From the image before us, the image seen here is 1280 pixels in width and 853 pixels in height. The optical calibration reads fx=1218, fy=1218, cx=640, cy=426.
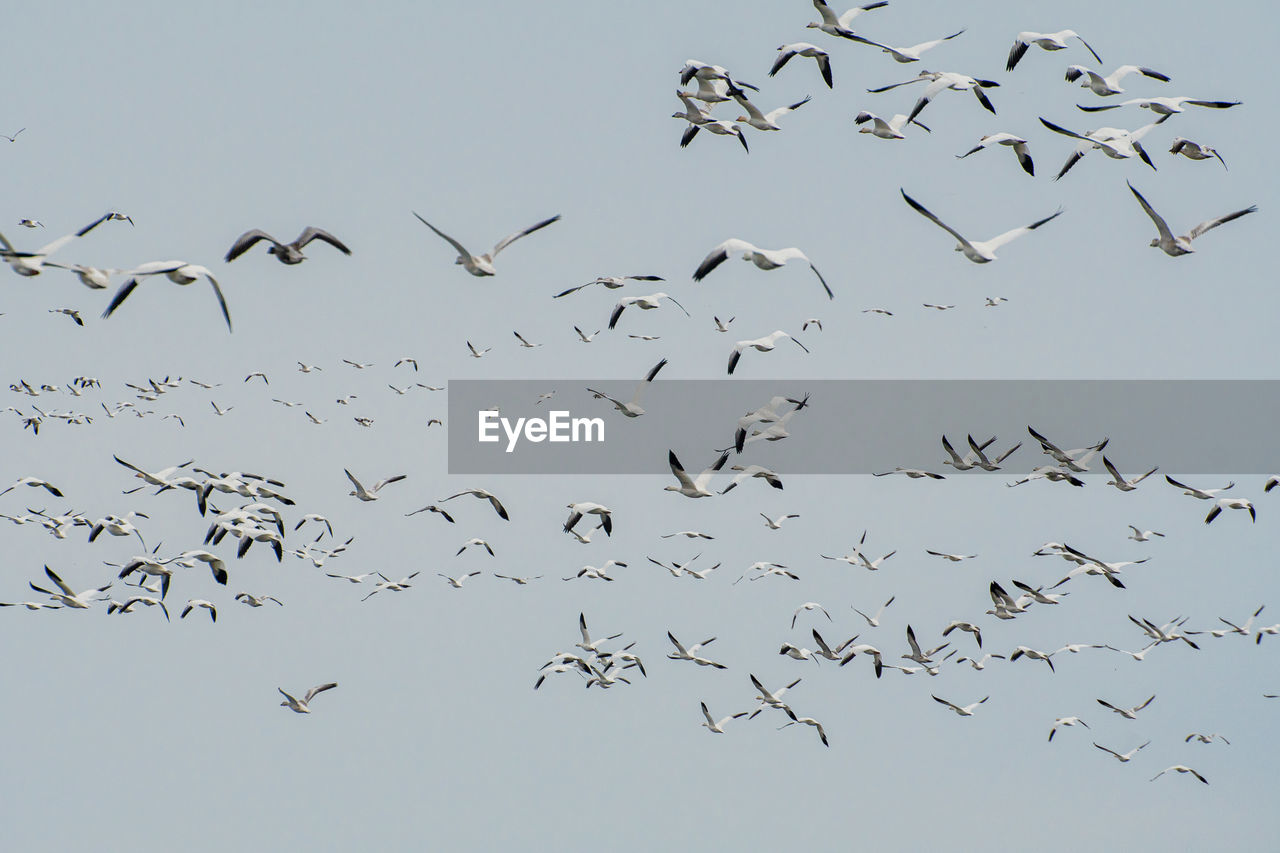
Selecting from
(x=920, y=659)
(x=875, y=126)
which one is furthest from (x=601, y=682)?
(x=875, y=126)

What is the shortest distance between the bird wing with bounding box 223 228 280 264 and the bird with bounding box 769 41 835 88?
13847 millimetres

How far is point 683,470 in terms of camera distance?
102 ft

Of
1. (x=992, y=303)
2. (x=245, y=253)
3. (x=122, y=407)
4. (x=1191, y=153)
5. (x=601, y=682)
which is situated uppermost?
(x=1191, y=153)

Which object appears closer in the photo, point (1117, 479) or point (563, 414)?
point (1117, 479)

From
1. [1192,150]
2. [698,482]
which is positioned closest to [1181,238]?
[1192,150]

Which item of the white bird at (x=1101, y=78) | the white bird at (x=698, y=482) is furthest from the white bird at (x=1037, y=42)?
the white bird at (x=698, y=482)

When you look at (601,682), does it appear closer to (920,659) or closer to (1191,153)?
(920,659)

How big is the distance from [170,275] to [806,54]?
17015 mm

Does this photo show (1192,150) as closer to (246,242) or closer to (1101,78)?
(1101,78)

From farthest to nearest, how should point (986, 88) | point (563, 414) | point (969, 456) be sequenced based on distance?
point (563, 414)
point (969, 456)
point (986, 88)

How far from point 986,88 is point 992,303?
17.3 meters

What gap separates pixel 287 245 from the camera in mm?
25484

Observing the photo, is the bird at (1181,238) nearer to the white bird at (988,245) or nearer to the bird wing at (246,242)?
the white bird at (988,245)

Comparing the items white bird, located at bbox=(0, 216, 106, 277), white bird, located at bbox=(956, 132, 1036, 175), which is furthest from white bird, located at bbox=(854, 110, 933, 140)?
white bird, located at bbox=(0, 216, 106, 277)
